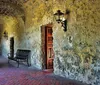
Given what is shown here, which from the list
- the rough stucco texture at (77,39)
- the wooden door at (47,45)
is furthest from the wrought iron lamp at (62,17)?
the wooden door at (47,45)

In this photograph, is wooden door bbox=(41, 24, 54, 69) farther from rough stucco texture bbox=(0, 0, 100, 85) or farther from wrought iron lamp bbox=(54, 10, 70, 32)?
wrought iron lamp bbox=(54, 10, 70, 32)

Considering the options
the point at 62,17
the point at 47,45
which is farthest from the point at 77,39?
the point at 47,45

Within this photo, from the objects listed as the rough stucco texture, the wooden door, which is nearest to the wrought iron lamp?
the rough stucco texture

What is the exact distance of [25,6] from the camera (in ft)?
27.3

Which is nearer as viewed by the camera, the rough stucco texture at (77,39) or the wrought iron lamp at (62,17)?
the rough stucco texture at (77,39)

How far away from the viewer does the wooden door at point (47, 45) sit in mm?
7090

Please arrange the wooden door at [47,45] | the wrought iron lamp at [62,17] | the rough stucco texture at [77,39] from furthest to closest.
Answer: the wooden door at [47,45] → the wrought iron lamp at [62,17] → the rough stucco texture at [77,39]

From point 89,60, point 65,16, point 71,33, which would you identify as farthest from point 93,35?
point 65,16

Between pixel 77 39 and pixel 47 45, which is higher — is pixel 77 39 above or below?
above

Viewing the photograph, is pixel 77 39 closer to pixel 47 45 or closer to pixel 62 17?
pixel 62 17

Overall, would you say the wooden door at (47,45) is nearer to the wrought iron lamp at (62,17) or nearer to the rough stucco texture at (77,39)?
the rough stucco texture at (77,39)

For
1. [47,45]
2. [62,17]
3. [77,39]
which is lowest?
[47,45]

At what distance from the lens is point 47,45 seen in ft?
23.5

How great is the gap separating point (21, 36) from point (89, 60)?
627 centimetres
